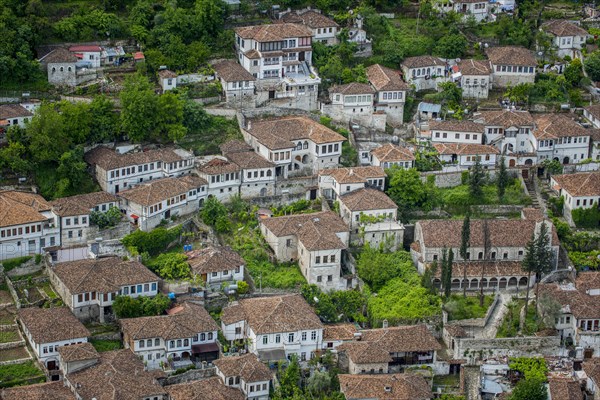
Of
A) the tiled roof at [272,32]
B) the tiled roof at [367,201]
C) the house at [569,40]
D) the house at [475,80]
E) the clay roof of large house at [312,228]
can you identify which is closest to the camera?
the clay roof of large house at [312,228]

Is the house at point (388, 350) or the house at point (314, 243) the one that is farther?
the house at point (314, 243)

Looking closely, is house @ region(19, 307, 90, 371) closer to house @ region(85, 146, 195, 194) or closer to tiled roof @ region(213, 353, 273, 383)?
tiled roof @ region(213, 353, 273, 383)

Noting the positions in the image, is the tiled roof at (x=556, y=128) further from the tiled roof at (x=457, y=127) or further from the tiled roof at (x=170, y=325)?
the tiled roof at (x=170, y=325)

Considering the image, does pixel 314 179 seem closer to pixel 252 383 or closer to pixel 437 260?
pixel 437 260

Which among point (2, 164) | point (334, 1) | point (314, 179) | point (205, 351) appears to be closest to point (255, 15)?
point (334, 1)

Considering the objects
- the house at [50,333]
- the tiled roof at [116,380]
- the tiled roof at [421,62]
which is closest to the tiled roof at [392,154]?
the tiled roof at [421,62]

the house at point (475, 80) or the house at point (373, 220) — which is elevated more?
the house at point (475, 80)

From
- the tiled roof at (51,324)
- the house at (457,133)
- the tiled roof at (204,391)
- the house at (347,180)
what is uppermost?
the house at (457,133)
